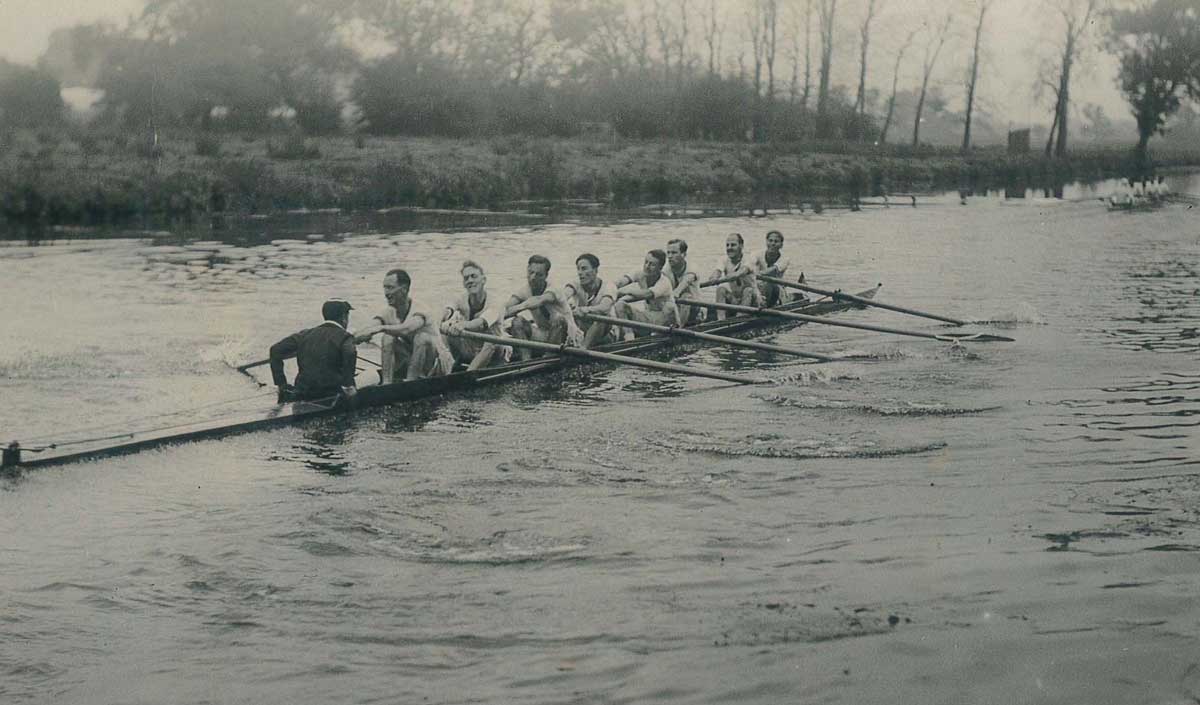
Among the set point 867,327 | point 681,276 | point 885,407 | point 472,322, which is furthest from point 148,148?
point 885,407

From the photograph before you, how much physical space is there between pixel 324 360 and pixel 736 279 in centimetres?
751

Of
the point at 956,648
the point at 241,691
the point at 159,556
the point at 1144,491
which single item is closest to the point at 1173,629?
the point at 956,648

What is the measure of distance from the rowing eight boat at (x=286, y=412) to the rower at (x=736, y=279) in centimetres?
196

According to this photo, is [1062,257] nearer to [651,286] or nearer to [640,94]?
[651,286]

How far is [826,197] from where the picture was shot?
42.0 metres

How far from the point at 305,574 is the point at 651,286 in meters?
8.44

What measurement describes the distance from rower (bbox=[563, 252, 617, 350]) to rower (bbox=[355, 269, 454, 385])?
208 cm

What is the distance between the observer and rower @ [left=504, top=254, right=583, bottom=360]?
13203 millimetres

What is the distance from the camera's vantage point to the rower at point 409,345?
11695 millimetres

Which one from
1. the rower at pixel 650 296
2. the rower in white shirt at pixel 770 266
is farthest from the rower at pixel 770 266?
the rower at pixel 650 296

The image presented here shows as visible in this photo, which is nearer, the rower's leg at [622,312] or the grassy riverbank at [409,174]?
the rower's leg at [622,312]

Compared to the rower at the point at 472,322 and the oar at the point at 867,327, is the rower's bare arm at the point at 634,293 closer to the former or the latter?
the oar at the point at 867,327

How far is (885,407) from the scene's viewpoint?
11.9m

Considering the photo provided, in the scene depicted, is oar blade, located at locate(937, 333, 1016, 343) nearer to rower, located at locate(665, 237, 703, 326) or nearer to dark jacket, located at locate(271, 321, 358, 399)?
rower, located at locate(665, 237, 703, 326)
